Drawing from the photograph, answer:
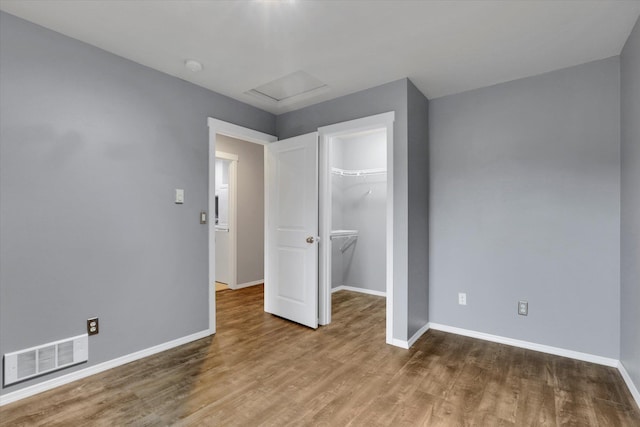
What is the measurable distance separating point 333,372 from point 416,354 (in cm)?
81

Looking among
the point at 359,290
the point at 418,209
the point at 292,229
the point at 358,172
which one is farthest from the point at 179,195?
the point at 359,290

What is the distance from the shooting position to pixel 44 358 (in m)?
2.10

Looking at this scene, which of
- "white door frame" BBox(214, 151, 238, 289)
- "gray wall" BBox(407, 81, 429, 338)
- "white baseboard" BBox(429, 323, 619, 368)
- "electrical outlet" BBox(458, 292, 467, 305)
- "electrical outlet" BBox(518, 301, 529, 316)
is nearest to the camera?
"white baseboard" BBox(429, 323, 619, 368)

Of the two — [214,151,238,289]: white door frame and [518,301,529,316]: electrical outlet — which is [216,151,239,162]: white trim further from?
[518,301,529,316]: electrical outlet

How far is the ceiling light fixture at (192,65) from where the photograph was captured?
8.42 ft

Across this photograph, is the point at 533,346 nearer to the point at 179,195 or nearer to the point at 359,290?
the point at 359,290

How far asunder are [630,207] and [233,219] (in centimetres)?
463

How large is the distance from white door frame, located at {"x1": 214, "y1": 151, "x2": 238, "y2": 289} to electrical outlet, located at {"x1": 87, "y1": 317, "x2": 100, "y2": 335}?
2.70 m

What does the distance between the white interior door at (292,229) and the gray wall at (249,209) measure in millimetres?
1474

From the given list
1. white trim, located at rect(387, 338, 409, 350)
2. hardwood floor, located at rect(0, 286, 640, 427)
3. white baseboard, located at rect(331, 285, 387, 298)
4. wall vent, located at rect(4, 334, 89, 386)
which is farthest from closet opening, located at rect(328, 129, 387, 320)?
wall vent, located at rect(4, 334, 89, 386)

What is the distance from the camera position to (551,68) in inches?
105

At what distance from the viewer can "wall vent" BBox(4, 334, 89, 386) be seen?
1.98 meters

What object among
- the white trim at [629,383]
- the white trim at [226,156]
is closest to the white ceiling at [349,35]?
the white trim at [226,156]

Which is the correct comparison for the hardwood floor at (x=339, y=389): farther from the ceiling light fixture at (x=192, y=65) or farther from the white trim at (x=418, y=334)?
the ceiling light fixture at (x=192, y=65)
